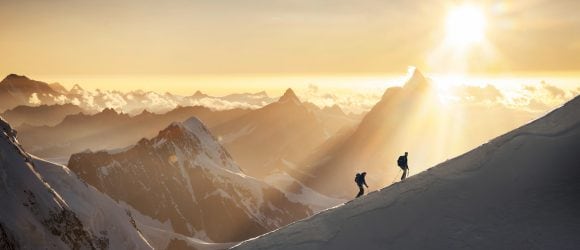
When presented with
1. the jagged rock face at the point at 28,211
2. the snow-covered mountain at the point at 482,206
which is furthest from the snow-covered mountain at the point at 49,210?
the snow-covered mountain at the point at 482,206

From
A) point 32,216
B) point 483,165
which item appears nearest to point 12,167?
point 32,216

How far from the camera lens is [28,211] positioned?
90.6 metres

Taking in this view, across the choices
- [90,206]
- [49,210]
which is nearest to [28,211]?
[49,210]

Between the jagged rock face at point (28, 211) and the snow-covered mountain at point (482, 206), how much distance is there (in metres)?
69.3

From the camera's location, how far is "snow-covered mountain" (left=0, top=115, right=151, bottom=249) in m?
87.6

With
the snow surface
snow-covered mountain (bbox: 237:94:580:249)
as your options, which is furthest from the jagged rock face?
snow-covered mountain (bbox: 237:94:580:249)

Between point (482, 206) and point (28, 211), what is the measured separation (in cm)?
8577

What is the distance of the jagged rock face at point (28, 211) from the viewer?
282 feet

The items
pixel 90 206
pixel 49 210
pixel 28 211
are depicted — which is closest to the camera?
pixel 28 211

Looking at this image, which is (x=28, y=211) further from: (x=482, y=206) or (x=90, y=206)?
(x=482, y=206)

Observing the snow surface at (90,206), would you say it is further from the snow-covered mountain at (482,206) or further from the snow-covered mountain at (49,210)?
the snow-covered mountain at (482,206)

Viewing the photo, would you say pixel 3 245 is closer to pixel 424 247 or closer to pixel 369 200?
pixel 369 200

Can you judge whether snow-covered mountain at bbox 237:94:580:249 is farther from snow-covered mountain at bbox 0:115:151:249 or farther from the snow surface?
the snow surface

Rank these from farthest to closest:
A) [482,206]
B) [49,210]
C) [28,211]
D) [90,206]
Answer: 1. [90,206]
2. [49,210]
3. [28,211]
4. [482,206]
